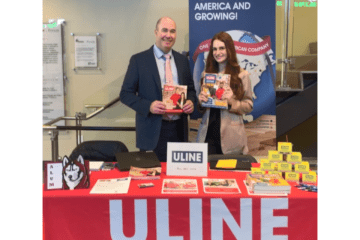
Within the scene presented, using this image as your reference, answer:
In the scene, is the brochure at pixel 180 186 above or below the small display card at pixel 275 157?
below

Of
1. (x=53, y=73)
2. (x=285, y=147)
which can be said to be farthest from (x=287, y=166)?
(x=53, y=73)

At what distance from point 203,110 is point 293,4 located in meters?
2.43

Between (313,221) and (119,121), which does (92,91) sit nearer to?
(119,121)

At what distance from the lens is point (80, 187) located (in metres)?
2.03

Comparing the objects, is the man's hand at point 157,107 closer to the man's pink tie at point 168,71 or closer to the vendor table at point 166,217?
the man's pink tie at point 168,71

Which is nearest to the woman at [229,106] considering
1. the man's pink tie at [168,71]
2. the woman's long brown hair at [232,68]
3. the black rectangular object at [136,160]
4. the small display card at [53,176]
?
the woman's long brown hair at [232,68]

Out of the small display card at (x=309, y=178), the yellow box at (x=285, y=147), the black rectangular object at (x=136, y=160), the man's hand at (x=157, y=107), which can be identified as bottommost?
the small display card at (x=309, y=178)

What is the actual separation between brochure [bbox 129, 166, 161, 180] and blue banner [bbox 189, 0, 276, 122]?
199 cm

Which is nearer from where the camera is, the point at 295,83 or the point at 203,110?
the point at 203,110

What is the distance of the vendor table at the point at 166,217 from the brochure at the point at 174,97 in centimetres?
156

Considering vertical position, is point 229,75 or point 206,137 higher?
point 229,75

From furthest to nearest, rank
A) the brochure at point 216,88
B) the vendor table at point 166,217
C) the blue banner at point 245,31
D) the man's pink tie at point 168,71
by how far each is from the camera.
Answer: the blue banner at point 245,31
the man's pink tie at point 168,71
the brochure at point 216,88
the vendor table at point 166,217

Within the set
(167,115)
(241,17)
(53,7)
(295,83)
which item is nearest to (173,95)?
(167,115)

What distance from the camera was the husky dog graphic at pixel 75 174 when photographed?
2.01 metres
